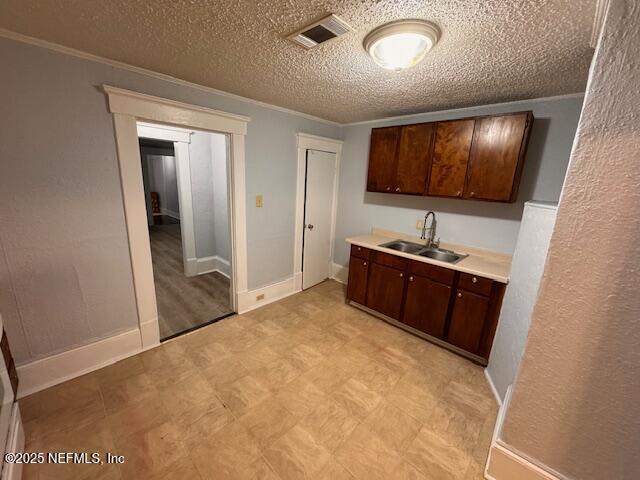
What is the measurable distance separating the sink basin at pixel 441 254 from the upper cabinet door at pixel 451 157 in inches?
26.4

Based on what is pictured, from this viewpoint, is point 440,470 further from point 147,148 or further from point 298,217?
point 147,148

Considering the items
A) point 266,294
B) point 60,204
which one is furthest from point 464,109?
point 60,204

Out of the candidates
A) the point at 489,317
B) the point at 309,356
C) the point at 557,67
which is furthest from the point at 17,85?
the point at 489,317

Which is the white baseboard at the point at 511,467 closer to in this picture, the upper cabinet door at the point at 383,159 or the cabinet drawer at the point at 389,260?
the cabinet drawer at the point at 389,260

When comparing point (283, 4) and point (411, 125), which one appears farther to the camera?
point (411, 125)

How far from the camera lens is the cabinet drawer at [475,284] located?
2.18 metres

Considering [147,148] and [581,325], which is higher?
[147,148]

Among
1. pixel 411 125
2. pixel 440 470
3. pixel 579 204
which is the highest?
pixel 411 125

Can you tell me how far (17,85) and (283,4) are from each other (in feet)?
5.64

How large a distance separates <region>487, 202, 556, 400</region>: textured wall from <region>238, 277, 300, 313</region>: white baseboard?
2.38 metres

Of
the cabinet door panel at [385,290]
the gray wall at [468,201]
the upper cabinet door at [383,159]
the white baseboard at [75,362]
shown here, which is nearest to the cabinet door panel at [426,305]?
the cabinet door panel at [385,290]

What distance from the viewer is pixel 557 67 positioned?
1.64 m

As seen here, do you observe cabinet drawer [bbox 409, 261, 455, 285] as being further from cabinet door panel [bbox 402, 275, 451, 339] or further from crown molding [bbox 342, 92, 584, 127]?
crown molding [bbox 342, 92, 584, 127]

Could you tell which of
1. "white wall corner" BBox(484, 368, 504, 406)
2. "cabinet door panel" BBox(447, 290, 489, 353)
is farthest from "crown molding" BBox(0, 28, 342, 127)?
"white wall corner" BBox(484, 368, 504, 406)
